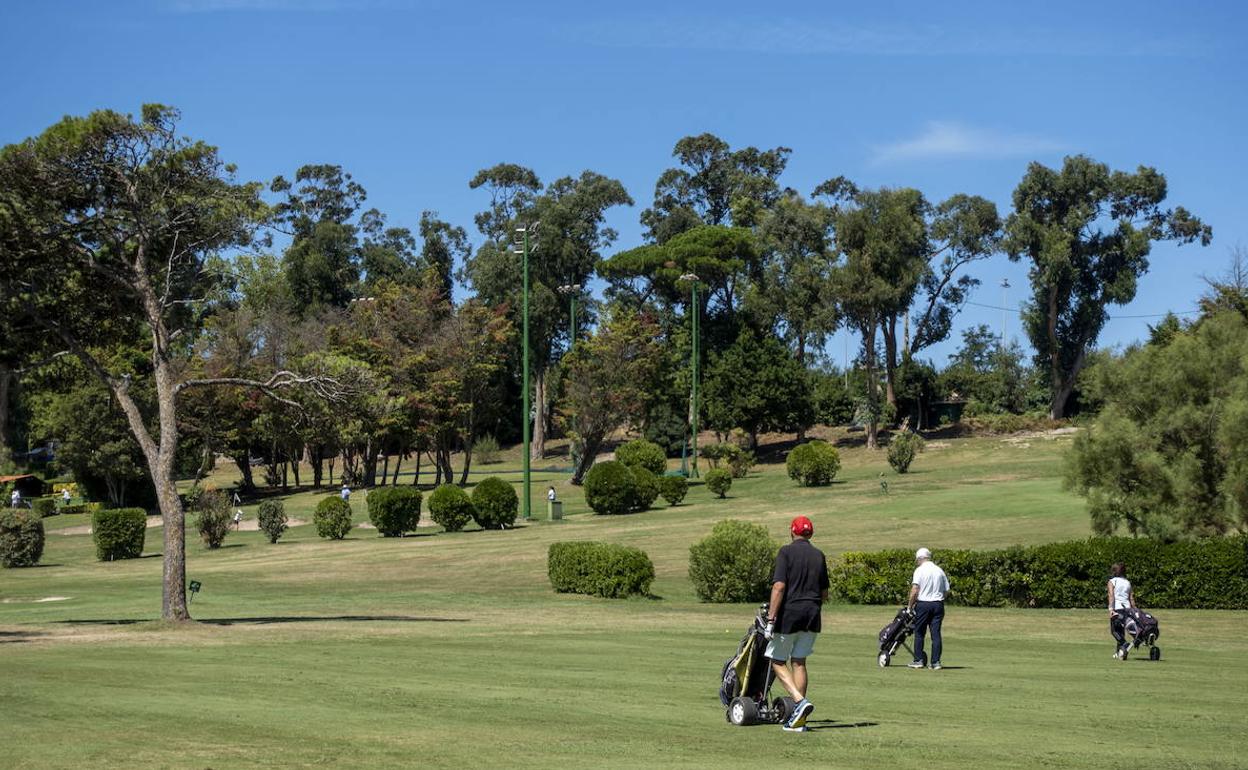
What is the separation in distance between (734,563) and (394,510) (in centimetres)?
2338

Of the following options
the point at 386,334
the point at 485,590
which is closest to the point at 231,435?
the point at 386,334

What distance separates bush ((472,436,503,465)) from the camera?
96.9 meters

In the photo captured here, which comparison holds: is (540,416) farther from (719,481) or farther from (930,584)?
(930,584)

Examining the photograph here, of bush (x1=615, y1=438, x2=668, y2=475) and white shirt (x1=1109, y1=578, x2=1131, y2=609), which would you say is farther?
bush (x1=615, y1=438, x2=668, y2=475)

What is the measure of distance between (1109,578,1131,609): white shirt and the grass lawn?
1.07 metres

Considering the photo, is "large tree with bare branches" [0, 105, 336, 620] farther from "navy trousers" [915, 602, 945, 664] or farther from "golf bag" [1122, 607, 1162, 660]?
"golf bag" [1122, 607, 1162, 660]

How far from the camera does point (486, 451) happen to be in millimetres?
97250

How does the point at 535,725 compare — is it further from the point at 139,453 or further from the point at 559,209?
the point at 559,209

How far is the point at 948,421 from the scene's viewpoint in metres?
91.2

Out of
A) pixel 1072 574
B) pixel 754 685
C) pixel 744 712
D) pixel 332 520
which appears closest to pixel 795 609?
pixel 754 685

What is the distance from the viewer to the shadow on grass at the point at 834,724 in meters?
11.3

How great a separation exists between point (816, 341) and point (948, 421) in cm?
1196

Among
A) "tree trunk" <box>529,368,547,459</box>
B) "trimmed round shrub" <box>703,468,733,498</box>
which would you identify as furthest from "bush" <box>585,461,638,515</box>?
"tree trunk" <box>529,368,547,459</box>

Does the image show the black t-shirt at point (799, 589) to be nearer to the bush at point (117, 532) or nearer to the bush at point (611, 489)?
the bush at point (117, 532)
